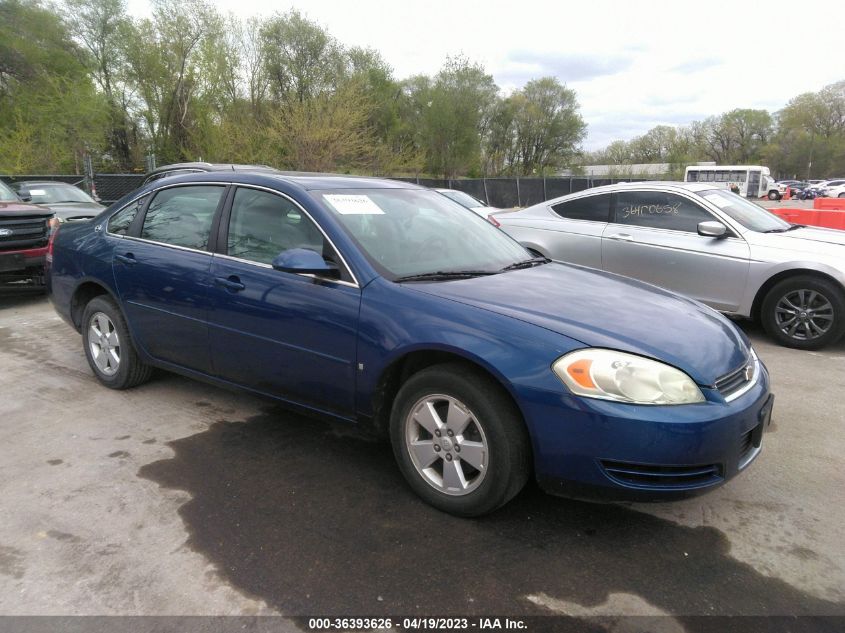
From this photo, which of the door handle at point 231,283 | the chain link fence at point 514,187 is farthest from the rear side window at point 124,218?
the chain link fence at point 514,187

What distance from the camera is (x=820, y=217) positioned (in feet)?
39.3

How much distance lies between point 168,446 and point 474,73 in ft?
158

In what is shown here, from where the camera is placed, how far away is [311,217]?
10.5 feet

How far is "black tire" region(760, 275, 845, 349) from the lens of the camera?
17.9ft

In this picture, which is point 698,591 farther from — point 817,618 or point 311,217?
point 311,217

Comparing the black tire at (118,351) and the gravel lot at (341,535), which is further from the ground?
the black tire at (118,351)

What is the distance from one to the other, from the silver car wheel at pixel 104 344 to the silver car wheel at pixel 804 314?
5890mm

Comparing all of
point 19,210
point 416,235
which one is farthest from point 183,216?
point 19,210

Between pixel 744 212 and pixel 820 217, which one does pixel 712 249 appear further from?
pixel 820 217

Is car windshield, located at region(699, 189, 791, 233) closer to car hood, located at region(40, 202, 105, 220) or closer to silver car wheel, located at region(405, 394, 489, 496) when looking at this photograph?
silver car wheel, located at region(405, 394, 489, 496)

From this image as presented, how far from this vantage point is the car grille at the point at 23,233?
7.21 m

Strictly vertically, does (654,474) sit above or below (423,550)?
above

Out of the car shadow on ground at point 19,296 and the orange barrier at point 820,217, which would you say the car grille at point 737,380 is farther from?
the orange barrier at point 820,217

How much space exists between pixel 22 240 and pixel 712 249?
26.6ft
